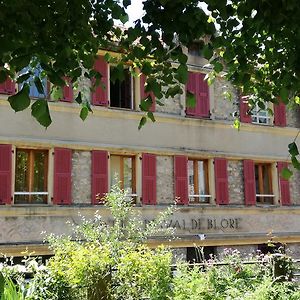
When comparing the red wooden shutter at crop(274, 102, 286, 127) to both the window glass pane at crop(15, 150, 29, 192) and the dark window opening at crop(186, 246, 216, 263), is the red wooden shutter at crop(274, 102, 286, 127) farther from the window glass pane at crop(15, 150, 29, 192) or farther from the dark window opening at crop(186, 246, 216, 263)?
the window glass pane at crop(15, 150, 29, 192)

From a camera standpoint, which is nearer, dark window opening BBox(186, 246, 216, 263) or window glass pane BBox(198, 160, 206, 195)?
dark window opening BBox(186, 246, 216, 263)

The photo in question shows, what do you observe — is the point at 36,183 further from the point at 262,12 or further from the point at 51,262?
the point at 262,12

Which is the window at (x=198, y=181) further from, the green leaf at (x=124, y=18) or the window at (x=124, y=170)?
the green leaf at (x=124, y=18)

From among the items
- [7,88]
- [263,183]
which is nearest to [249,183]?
[263,183]

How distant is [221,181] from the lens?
597 inches

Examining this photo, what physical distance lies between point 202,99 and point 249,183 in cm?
307

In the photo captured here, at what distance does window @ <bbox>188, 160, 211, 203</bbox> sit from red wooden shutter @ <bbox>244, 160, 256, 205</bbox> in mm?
1290

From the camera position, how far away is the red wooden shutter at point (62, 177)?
41.9 ft

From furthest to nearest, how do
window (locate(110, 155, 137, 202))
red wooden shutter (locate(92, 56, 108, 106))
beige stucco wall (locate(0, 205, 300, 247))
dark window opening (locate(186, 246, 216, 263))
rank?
dark window opening (locate(186, 246, 216, 263))
window (locate(110, 155, 137, 202))
red wooden shutter (locate(92, 56, 108, 106))
beige stucco wall (locate(0, 205, 300, 247))

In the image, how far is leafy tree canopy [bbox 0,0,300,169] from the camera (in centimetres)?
284

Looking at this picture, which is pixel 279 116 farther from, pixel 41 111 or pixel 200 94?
pixel 41 111

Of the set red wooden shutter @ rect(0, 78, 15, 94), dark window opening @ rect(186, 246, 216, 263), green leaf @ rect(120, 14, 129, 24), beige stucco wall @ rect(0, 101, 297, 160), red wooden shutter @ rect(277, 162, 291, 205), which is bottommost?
dark window opening @ rect(186, 246, 216, 263)

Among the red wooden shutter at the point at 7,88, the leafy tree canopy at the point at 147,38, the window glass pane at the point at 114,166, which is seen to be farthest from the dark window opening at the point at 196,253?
the leafy tree canopy at the point at 147,38

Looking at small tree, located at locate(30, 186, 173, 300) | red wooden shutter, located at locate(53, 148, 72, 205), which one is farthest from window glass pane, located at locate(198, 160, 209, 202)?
small tree, located at locate(30, 186, 173, 300)
